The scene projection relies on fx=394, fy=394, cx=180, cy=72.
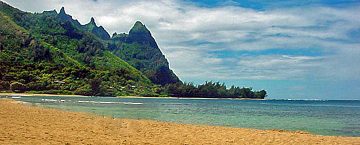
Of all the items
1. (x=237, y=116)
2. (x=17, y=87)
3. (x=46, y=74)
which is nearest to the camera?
(x=237, y=116)

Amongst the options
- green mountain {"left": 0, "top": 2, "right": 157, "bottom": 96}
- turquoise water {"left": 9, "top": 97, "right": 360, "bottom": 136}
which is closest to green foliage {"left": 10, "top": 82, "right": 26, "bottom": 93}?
green mountain {"left": 0, "top": 2, "right": 157, "bottom": 96}

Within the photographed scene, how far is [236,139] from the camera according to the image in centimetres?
2361

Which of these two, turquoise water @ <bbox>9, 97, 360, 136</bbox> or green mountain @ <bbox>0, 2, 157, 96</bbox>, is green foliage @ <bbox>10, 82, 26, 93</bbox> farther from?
turquoise water @ <bbox>9, 97, 360, 136</bbox>

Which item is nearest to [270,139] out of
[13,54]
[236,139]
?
[236,139]

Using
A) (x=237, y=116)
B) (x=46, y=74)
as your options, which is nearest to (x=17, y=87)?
(x=46, y=74)

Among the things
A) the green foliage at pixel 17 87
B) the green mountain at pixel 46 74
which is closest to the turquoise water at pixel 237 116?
the green foliage at pixel 17 87

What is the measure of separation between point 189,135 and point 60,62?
552 feet

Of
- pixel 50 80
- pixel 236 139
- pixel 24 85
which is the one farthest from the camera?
pixel 50 80

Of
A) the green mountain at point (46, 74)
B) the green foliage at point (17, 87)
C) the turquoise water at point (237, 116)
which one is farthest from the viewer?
the green mountain at point (46, 74)

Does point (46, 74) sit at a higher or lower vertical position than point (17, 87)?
higher

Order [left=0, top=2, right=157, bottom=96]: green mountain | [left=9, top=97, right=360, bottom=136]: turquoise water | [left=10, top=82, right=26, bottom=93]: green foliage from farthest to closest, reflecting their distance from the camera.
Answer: [left=0, top=2, right=157, bottom=96]: green mountain
[left=10, top=82, right=26, bottom=93]: green foliage
[left=9, top=97, right=360, bottom=136]: turquoise water

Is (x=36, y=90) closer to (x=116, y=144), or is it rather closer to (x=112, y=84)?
(x=112, y=84)

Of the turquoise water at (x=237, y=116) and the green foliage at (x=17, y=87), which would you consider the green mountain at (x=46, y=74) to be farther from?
the turquoise water at (x=237, y=116)

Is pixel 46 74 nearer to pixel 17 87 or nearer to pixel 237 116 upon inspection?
pixel 17 87
